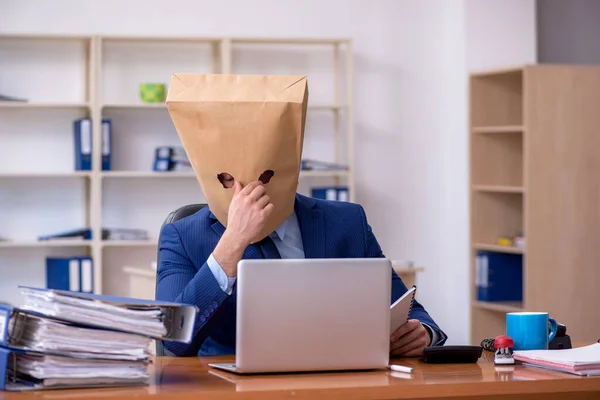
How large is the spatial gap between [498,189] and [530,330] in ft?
10.1

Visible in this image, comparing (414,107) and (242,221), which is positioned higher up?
(414,107)

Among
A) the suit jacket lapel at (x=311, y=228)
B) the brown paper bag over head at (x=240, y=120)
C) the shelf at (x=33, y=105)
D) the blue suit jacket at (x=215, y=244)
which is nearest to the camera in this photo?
the brown paper bag over head at (x=240, y=120)

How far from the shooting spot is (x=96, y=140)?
4660 mm

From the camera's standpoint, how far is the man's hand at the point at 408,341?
70.9 inches

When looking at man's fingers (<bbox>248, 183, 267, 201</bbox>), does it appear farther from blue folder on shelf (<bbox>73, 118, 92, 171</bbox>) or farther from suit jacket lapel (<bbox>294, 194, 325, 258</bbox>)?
blue folder on shelf (<bbox>73, 118, 92, 171</bbox>)

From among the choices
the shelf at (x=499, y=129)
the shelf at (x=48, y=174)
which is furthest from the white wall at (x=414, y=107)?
the shelf at (x=48, y=174)

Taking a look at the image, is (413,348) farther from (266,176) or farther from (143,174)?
(143,174)

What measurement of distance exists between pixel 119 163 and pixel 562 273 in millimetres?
2399

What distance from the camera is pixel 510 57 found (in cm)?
523

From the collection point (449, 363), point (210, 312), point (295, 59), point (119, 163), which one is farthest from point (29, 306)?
point (295, 59)

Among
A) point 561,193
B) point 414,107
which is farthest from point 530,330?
point 414,107

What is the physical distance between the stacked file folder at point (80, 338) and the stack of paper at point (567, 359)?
633 millimetres

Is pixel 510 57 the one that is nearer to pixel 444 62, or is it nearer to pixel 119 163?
pixel 444 62

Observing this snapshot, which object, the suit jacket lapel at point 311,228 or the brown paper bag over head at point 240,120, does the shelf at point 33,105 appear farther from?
the brown paper bag over head at point 240,120
